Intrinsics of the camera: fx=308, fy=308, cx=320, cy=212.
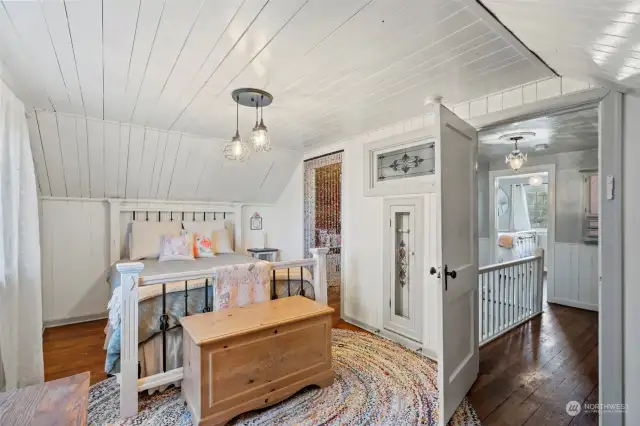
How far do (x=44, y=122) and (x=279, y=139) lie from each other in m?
2.30

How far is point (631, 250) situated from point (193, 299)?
113 inches

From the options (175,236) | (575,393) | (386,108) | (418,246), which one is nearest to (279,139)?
(386,108)

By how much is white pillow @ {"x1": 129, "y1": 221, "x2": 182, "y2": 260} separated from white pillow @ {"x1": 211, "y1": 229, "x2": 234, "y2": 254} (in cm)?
48

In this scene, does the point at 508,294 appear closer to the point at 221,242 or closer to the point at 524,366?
the point at 524,366

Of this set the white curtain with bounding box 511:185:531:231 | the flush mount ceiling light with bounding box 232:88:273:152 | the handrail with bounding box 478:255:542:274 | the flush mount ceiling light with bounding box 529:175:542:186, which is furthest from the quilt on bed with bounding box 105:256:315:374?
the white curtain with bounding box 511:185:531:231

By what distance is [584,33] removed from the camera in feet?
4.06

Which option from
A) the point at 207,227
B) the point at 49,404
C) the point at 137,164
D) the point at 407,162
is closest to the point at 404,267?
the point at 407,162

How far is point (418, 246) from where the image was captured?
304 cm

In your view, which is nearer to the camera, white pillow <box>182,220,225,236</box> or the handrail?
the handrail

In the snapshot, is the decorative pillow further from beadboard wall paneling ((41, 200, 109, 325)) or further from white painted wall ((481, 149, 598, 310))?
white painted wall ((481, 149, 598, 310))

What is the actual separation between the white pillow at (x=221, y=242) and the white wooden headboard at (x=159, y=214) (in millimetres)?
345

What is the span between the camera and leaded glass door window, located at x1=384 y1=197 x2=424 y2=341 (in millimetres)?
3039

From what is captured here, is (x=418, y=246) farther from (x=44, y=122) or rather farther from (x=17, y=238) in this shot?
(x=44, y=122)

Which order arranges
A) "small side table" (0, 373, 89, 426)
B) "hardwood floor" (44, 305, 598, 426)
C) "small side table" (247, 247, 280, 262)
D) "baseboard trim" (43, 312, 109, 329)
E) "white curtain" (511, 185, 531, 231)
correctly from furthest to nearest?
"white curtain" (511, 185, 531, 231) → "small side table" (247, 247, 280, 262) → "baseboard trim" (43, 312, 109, 329) → "hardwood floor" (44, 305, 598, 426) → "small side table" (0, 373, 89, 426)
